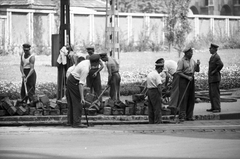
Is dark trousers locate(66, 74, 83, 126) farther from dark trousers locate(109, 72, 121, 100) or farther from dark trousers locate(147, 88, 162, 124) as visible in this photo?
dark trousers locate(109, 72, 121, 100)

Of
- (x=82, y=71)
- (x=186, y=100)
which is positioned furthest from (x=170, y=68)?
(x=82, y=71)

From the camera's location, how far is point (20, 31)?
35094 millimetres

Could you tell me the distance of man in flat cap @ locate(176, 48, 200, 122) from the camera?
16.8 metres

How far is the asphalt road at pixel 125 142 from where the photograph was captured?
36.0 feet

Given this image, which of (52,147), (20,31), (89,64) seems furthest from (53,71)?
(52,147)

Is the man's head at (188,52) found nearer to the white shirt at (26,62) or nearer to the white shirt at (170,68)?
the white shirt at (170,68)

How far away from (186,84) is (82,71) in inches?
136

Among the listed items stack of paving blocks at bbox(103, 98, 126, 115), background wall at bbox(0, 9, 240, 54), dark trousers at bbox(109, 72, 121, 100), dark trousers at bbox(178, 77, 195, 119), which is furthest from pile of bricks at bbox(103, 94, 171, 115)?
background wall at bbox(0, 9, 240, 54)

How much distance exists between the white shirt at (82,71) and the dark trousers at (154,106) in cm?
207

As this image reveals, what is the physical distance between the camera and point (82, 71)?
14.6m

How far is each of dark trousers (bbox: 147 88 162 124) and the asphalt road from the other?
0.70 metres

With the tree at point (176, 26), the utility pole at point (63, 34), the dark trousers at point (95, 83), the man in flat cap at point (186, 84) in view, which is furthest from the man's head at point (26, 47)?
the tree at point (176, 26)

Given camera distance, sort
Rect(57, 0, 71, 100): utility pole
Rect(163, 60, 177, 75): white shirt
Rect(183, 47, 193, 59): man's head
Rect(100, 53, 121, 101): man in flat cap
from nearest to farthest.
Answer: Rect(183, 47, 193, 59): man's head
Rect(163, 60, 177, 75): white shirt
Rect(100, 53, 121, 101): man in flat cap
Rect(57, 0, 71, 100): utility pole

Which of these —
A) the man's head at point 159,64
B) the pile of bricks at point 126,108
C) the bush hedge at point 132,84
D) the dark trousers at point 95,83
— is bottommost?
the pile of bricks at point 126,108
